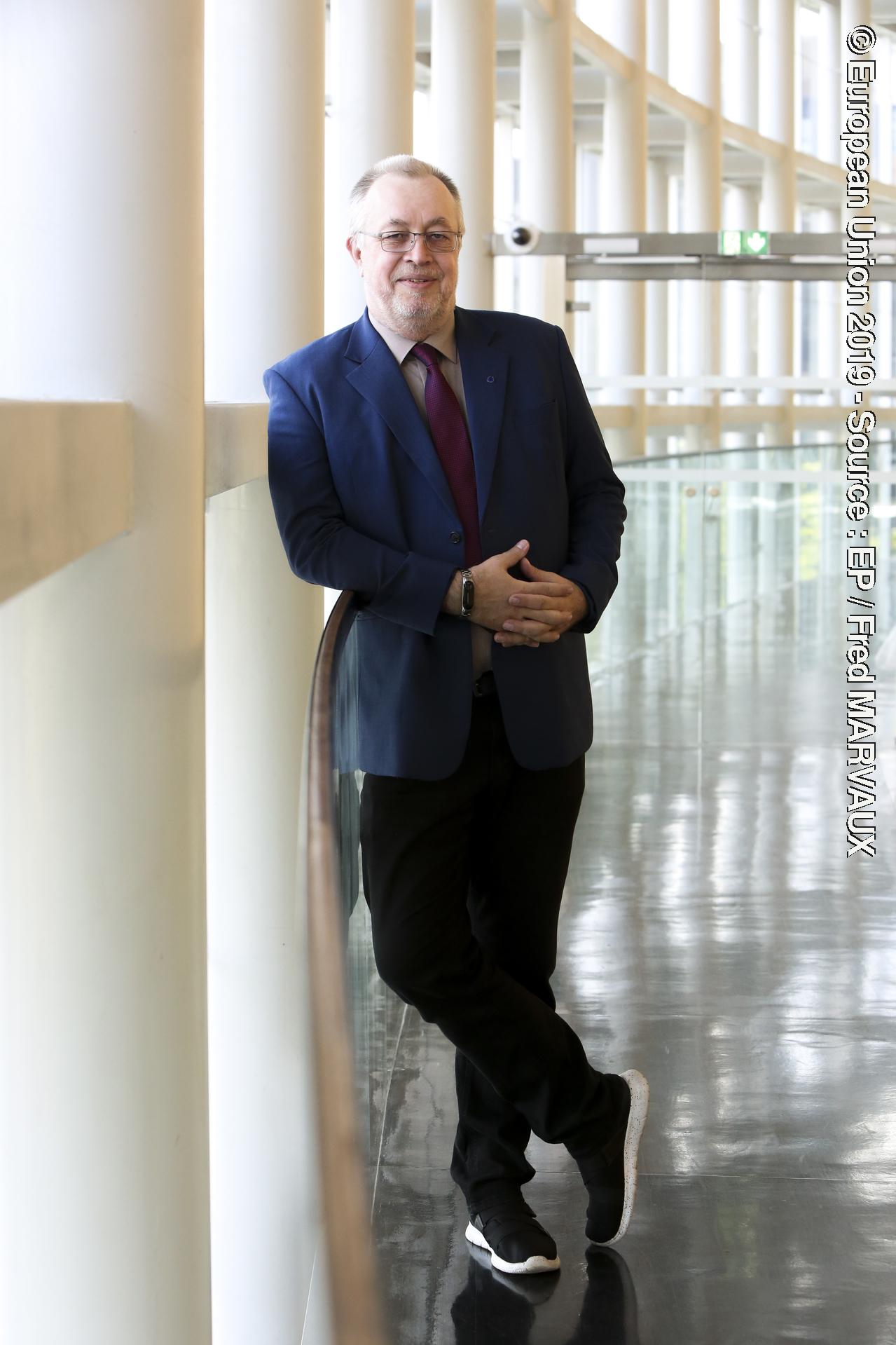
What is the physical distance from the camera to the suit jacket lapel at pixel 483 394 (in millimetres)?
3025

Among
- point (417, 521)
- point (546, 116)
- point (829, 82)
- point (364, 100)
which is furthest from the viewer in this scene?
point (829, 82)

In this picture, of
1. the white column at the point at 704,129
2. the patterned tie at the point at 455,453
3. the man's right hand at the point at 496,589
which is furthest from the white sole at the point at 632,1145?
the white column at the point at 704,129

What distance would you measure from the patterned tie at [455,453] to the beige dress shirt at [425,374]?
2 cm

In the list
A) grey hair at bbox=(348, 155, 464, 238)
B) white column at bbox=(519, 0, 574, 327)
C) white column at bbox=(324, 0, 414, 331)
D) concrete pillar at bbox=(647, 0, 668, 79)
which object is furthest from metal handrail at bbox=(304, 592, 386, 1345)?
concrete pillar at bbox=(647, 0, 668, 79)

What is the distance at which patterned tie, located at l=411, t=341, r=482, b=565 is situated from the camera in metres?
3.05

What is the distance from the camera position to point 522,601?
9.69ft

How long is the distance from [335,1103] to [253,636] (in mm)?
2919

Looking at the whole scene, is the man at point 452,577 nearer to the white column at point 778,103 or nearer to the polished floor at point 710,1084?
the polished floor at point 710,1084

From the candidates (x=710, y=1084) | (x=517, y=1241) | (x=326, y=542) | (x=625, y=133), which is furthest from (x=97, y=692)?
(x=625, y=133)

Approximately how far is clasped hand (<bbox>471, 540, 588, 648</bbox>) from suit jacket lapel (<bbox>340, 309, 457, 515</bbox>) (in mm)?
138

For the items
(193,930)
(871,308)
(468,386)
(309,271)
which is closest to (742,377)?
(871,308)

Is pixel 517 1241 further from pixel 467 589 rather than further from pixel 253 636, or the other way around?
pixel 253 636

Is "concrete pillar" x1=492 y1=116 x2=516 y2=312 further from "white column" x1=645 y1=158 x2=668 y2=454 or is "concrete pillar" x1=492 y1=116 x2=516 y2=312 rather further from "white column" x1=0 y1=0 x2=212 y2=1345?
"white column" x1=0 y1=0 x2=212 y2=1345

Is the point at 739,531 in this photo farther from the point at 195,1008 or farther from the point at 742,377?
the point at 195,1008
